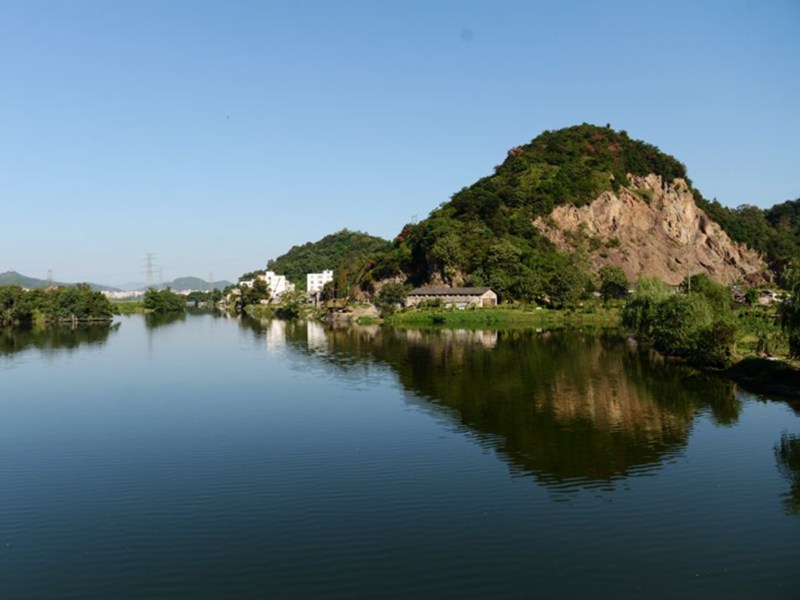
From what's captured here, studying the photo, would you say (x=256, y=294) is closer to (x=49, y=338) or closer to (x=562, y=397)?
(x=49, y=338)

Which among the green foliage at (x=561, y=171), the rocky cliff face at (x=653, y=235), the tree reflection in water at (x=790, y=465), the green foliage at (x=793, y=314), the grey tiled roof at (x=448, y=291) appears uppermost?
the green foliage at (x=561, y=171)

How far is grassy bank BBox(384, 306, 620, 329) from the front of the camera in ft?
253

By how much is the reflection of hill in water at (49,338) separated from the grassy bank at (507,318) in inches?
1422

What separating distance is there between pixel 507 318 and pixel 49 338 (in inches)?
2081

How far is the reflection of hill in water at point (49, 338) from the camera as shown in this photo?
59.5 m

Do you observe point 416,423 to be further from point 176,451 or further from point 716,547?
point 716,547

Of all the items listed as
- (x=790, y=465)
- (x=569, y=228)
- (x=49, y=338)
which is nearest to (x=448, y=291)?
(x=569, y=228)

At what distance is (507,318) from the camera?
81.1 meters

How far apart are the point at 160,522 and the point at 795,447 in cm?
2034

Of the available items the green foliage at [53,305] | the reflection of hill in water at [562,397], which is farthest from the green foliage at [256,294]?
the reflection of hill in water at [562,397]

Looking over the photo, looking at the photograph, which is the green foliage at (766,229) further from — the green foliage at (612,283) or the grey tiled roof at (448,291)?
the grey tiled roof at (448,291)

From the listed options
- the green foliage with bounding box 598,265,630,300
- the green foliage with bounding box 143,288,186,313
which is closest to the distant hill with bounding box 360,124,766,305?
the green foliage with bounding box 598,265,630,300

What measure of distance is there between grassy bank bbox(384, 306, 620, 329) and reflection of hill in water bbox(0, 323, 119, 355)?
119 feet

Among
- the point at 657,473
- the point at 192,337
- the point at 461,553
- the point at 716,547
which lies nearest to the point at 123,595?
the point at 461,553
